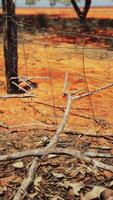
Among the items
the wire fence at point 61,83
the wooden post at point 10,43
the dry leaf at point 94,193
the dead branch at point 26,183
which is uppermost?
the wooden post at point 10,43

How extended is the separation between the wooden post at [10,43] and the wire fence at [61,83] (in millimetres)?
201

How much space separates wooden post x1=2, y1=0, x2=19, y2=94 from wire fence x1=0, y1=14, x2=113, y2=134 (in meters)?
0.20

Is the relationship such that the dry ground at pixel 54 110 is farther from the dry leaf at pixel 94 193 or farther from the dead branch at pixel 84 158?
the dead branch at pixel 84 158

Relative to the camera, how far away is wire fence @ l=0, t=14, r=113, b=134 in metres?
6.58

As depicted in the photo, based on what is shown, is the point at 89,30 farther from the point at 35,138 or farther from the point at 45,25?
the point at 35,138

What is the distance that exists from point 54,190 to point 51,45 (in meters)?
10.3

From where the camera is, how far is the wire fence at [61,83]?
6583mm

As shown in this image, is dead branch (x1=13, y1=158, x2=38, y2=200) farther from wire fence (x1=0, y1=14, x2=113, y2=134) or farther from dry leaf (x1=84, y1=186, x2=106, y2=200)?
wire fence (x1=0, y1=14, x2=113, y2=134)

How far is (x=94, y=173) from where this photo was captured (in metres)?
4.75

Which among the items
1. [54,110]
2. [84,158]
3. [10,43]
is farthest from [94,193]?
[10,43]

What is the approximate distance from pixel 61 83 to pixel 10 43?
188 centimetres

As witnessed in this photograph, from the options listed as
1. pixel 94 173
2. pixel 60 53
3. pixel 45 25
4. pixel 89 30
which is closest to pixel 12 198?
pixel 94 173

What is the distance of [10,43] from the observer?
7.63m

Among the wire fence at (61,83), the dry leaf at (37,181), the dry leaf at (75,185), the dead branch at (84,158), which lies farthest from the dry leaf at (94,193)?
the wire fence at (61,83)
